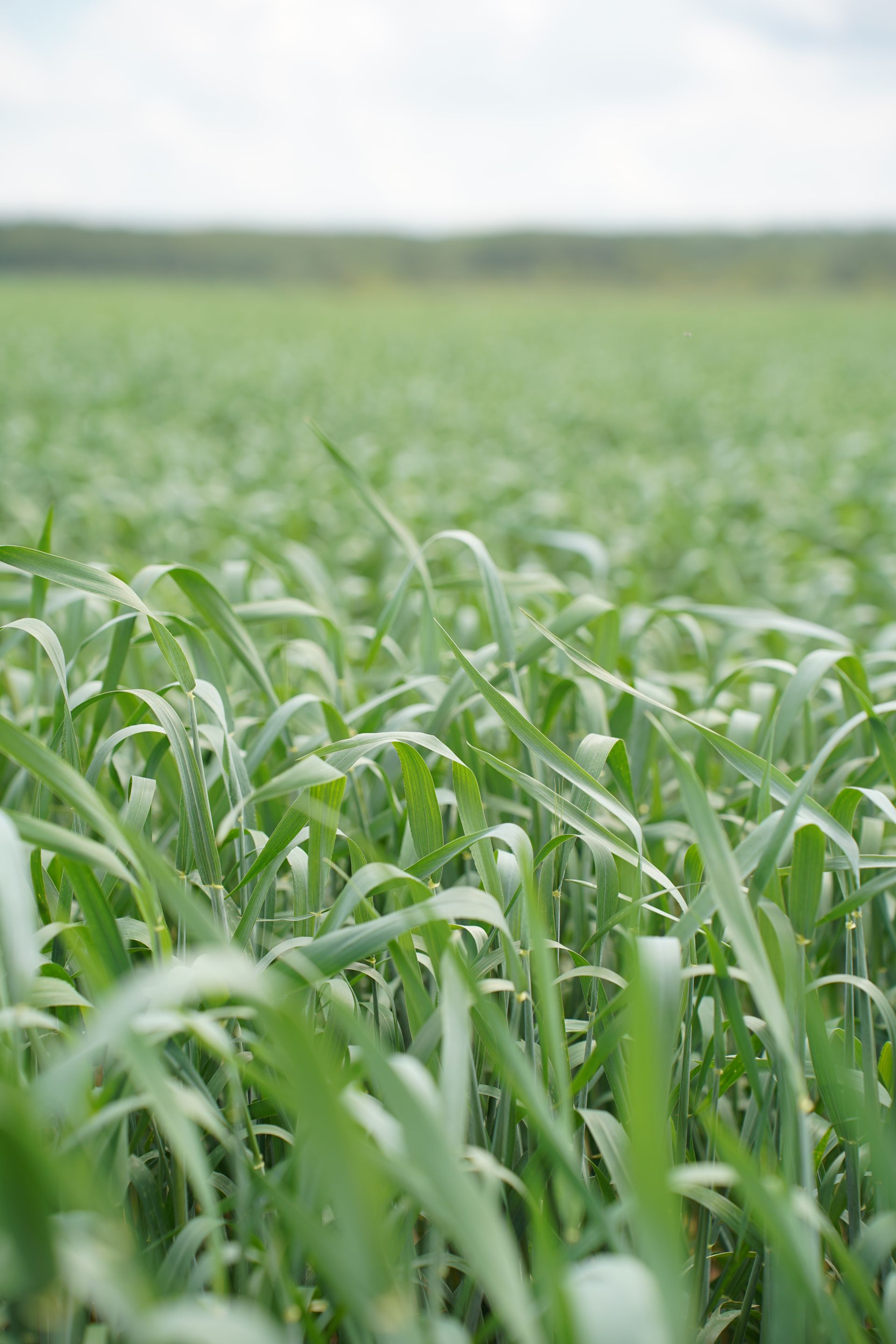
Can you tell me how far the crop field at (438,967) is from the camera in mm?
453

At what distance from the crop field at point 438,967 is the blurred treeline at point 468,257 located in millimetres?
50645

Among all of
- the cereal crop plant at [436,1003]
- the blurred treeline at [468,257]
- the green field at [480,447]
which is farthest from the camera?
the blurred treeline at [468,257]

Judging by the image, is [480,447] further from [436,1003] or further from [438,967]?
[438,967]

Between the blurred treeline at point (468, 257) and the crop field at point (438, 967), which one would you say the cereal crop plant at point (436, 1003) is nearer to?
the crop field at point (438, 967)

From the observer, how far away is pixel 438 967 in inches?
30.5

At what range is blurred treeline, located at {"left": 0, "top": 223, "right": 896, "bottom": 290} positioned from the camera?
48.4 m

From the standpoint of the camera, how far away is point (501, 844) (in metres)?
1.15

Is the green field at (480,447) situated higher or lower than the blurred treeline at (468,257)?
lower

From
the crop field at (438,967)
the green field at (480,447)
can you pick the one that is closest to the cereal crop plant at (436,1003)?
the crop field at (438,967)

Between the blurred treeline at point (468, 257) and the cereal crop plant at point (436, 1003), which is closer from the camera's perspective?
the cereal crop plant at point (436, 1003)

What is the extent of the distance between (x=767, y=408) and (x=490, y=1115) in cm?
771

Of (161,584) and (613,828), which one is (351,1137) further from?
(161,584)

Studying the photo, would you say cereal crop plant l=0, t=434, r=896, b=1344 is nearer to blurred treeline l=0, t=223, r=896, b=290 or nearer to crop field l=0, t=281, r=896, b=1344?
crop field l=0, t=281, r=896, b=1344

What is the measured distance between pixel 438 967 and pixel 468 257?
62.2 m
